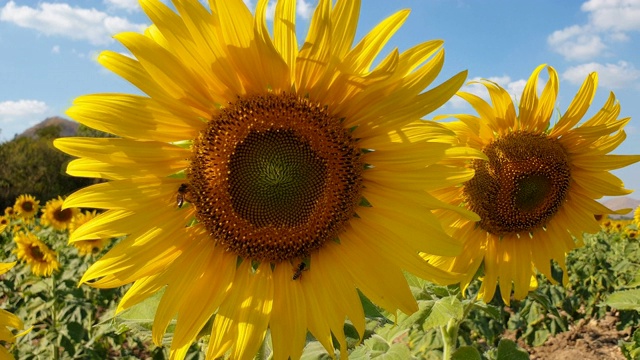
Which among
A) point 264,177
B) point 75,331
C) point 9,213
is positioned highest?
point 264,177

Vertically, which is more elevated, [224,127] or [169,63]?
[169,63]

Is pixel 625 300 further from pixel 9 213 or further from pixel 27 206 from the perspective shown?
pixel 9 213

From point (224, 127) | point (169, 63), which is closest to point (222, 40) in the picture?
point (169, 63)

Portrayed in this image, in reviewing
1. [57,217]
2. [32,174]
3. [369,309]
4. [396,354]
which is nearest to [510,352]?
[396,354]

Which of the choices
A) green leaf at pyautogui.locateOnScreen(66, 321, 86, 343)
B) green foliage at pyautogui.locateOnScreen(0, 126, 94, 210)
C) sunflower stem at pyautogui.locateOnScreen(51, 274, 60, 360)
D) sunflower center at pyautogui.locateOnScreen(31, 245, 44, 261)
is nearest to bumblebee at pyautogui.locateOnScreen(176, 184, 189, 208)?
green leaf at pyautogui.locateOnScreen(66, 321, 86, 343)

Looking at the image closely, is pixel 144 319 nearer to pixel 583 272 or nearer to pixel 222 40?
pixel 222 40

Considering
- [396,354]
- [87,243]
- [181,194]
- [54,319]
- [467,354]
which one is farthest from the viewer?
[87,243]
